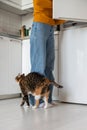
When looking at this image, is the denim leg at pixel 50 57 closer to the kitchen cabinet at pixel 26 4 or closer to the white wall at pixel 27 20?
the kitchen cabinet at pixel 26 4

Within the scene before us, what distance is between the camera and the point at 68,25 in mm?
2766

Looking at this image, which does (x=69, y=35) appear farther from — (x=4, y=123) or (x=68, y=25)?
(x=4, y=123)

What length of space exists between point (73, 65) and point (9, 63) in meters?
0.99

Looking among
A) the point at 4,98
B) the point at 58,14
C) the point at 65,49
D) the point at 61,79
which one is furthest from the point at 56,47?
the point at 4,98

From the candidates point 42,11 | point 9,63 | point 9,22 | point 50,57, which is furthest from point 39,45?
point 9,22

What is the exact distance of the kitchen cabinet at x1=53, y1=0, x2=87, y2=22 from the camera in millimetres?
2250

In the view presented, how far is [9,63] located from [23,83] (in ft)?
2.82

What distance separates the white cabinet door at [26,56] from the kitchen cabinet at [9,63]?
62 millimetres

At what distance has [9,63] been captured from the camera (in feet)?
10.3

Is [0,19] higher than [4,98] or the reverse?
higher

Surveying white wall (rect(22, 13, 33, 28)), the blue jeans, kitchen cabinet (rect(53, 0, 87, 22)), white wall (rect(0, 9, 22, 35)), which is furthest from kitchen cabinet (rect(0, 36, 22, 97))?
kitchen cabinet (rect(53, 0, 87, 22))

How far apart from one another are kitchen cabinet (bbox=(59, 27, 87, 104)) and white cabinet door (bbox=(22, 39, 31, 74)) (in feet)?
2.17

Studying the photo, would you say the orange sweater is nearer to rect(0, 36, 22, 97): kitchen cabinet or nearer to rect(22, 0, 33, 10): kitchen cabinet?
rect(0, 36, 22, 97): kitchen cabinet

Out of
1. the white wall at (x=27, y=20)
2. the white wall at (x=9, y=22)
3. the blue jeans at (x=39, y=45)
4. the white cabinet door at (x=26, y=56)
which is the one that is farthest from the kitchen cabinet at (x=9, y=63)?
the blue jeans at (x=39, y=45)
